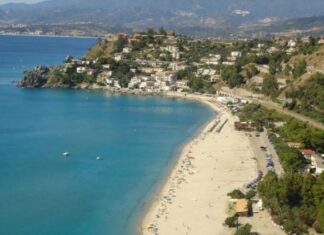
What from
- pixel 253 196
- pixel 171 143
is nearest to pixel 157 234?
pixel 253 196

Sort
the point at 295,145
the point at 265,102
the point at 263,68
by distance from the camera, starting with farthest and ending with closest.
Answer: the point at 263,68 < the point at 265,102 < the point at 295,145

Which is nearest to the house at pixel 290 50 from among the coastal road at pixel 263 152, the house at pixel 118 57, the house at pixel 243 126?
the house at pixel 118 57

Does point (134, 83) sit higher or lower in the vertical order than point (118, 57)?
lower

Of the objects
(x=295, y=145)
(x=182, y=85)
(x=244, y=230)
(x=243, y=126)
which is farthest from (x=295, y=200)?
(x=182, y=85)

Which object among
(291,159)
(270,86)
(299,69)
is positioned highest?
(299,69)

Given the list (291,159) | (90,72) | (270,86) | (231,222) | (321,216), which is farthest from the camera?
(90,72)

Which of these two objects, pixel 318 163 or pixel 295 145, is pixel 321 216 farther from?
pixel 295 145

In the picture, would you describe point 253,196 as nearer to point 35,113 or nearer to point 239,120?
point 239,120
